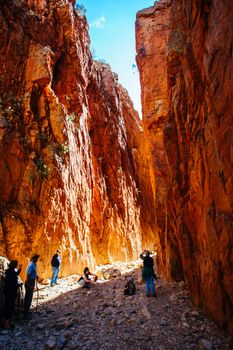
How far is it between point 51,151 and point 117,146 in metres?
15.0

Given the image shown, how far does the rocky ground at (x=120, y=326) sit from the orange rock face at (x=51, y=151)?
5.50 m

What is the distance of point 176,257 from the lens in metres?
11.0

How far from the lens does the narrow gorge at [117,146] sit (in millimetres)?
5941

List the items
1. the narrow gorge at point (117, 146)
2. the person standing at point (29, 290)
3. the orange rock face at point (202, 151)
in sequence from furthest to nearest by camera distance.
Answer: the person standing at point (29, 290), the narrow gorge at point (117, 146), the orange rock face at point (202, 151)

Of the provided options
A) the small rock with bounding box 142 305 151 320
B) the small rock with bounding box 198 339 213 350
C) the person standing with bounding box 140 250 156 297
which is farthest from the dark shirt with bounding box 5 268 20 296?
the small rock with bounding box 198 339 213 350

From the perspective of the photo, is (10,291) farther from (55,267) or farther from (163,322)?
(55,267)

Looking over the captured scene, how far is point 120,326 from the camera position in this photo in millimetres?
6770

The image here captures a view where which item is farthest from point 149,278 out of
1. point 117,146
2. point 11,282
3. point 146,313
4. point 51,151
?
point 117,146

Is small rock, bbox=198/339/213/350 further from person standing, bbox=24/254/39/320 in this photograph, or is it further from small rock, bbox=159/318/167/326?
person standing, bbox=24/254/39/320

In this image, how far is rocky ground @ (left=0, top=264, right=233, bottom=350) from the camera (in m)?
5.63

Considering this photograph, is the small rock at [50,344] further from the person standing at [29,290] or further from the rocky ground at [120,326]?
the person standing at [29,290]

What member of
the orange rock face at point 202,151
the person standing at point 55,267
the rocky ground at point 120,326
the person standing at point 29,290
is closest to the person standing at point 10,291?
the rocky ground at point 120,326

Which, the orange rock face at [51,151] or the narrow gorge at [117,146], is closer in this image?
the narrow gorge at [117,146]

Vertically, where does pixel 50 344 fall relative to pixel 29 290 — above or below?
below
